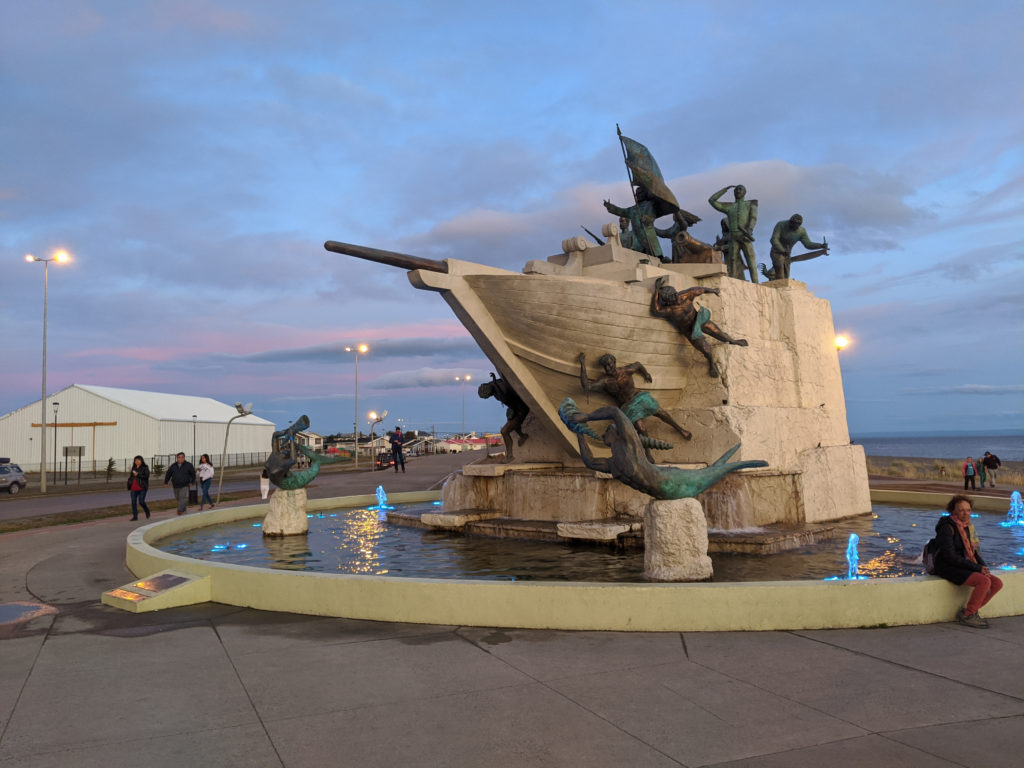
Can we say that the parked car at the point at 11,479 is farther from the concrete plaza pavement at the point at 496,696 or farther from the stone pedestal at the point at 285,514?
the concrete plaza pavement at the point at 496,696

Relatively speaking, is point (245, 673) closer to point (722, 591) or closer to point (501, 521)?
point (722, 591)

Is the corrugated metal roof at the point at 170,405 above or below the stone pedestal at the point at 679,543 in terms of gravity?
above

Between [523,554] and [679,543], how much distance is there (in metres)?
3.05

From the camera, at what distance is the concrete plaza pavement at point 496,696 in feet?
12.1

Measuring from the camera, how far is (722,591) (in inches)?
232

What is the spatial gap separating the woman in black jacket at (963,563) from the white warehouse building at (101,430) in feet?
137

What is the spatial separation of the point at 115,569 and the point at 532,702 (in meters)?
7.73

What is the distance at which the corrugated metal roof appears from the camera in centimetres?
4584

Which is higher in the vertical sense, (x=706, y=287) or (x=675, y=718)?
(x=706, y=287)

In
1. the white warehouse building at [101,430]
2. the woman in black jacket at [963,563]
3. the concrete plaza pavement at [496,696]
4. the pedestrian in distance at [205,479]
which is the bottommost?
the concrete plaza pavement at [496,696]

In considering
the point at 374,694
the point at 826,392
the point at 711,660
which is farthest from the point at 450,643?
the point at 826,392

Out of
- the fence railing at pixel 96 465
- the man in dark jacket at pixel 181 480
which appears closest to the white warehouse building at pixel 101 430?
the fence railing at pixel 96 465

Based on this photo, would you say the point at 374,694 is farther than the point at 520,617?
No

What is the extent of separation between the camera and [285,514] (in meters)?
12.2
